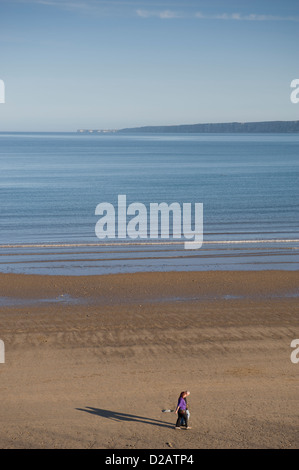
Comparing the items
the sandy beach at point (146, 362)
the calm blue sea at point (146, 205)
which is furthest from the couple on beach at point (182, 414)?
the calm blue sea at point (146, 205)

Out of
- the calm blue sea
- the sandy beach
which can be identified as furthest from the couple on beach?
the calm blue sea

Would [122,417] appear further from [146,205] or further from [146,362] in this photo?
[146,205]

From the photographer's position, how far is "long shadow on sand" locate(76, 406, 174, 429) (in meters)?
13.2

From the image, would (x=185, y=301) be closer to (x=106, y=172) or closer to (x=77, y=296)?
(x=77, y=296)

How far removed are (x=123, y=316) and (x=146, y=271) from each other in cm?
709

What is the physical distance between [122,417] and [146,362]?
132 inches

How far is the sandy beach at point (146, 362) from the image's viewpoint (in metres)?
12.8

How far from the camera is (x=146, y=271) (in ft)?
91.5

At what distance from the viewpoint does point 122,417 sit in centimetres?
1349

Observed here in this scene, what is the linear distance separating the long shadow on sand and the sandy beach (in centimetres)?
5

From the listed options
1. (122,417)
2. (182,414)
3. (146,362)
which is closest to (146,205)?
(146,362)

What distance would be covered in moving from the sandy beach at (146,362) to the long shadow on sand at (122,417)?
0.15 ft

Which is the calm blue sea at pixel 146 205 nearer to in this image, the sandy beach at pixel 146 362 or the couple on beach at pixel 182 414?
the sandy beach at pixel 146 362

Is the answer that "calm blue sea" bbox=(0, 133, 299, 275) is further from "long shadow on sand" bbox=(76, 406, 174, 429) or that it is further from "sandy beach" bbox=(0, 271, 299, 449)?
"long shadow on sand" bbox=(76, 406, 174, 429)
